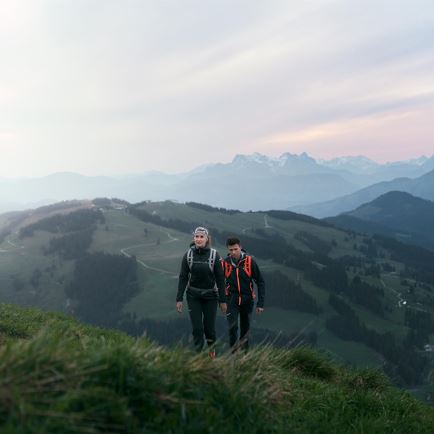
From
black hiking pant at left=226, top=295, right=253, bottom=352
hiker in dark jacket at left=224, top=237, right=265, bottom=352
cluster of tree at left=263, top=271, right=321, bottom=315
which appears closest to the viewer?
black hiking pant at left=226, top=295, right=253, bottom=352

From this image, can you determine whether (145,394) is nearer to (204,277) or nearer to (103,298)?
(204,277)

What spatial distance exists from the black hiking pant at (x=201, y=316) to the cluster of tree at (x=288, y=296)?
7135 inches

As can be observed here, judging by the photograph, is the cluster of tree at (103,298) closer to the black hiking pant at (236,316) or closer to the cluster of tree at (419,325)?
the cluster of tree at (419,325)

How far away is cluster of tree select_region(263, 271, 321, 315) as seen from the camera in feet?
609

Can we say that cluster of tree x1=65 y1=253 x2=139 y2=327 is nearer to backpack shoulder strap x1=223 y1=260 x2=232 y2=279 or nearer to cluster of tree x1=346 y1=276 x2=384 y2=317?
cluster of tree x1=346 y1=276 x2=384 y2=317

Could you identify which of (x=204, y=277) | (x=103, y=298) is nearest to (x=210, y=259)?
(x=204, y=277)

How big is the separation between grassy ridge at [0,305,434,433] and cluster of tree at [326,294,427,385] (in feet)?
503

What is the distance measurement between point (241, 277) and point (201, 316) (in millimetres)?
1694

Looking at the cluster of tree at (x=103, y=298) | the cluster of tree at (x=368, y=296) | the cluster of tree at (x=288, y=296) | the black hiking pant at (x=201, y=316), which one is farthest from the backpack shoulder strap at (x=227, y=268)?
the cluster of tree at (x=368, y=296)

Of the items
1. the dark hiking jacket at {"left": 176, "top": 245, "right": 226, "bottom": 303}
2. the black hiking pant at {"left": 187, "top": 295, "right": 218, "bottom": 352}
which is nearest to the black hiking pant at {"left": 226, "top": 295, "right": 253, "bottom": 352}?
the black hiking pant at {"left": 187, "top": 295, "right": 218, "bottom": 352}

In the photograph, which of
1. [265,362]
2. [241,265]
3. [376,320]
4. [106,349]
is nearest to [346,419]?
[265,362]

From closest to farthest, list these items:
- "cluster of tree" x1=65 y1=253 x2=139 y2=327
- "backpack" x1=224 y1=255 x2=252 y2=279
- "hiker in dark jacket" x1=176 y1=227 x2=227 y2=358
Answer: "hiker in dark jacket" x1=176 y1=227 x2=227 y2=358 → "backpack" x1=224 y1=255 x2=252 y2=279 → "cluster of tree" x1=65 y1=253 x2=139 y2=327

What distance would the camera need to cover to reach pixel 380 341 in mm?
162875

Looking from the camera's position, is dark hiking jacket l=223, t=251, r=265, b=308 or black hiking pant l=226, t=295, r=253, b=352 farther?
dark hiking jacket l=223, t=251, r=265, b=308
